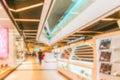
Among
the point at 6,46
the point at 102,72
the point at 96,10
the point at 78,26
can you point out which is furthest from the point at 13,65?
the point at 102,72

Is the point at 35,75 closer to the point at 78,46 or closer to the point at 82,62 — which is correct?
the point at 78,46

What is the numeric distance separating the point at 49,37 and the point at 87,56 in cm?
2998

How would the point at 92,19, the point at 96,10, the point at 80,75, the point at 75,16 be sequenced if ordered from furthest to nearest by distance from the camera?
the point at 75,16
the point at 92,19
the point at 96,10
the point at 80,75

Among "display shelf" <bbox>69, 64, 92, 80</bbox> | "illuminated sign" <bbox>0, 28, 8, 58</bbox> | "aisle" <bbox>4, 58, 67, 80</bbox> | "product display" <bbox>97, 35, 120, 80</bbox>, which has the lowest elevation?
"aisle" <bbox>4, 58, 67, 80</bbox>

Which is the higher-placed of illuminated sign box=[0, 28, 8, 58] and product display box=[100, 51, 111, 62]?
illuminated sign box=[0, 28, 8, 58]

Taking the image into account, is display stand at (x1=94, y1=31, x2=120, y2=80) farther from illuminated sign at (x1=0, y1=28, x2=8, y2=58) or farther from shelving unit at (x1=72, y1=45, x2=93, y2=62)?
illuminated sign at (x1=0, y1=28, x2=8, y2=58)

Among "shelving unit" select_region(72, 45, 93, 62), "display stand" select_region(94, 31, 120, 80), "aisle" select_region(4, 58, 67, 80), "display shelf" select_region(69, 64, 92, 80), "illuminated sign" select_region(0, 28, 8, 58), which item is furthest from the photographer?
"illuminated sign" select_region(0, 28, 8, 58)

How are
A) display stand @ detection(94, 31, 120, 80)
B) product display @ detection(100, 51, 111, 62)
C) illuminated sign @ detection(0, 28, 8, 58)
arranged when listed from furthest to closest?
illuminated sign @ detection(0, 28, 8, 58) < product display @ detection(100, 51, 111, 62) < display stand @ detection(94, 31, 120, 80)

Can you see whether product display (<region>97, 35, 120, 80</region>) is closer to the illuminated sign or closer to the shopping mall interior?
the shopping mall interior

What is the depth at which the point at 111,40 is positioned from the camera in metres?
3.65

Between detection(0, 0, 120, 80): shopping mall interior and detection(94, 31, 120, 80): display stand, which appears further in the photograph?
detection(0, 0, 120, 80): shopping mall interior

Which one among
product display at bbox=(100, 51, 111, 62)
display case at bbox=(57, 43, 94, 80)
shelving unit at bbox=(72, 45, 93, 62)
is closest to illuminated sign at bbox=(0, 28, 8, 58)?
display case at bbox=(57, 43, 94, 80)

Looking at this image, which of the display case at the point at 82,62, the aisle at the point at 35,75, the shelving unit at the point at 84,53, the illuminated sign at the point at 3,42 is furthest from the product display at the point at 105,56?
the illuminated sign at the point at 3,42

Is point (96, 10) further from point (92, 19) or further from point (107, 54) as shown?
point (107, 54)
